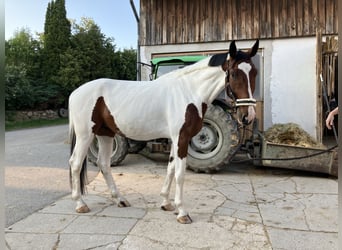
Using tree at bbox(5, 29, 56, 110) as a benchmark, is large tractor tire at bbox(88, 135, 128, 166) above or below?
below

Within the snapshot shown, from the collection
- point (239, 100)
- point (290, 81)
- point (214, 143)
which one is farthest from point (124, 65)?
point (239, 100)

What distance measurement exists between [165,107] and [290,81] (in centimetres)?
401

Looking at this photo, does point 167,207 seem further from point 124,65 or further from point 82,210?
Answer: point 124,65

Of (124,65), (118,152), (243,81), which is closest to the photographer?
(243,81)

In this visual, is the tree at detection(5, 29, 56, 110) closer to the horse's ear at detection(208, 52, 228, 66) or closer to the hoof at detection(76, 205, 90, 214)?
the hoof at detection(76, 205, 90, 214)

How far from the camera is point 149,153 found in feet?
19.2

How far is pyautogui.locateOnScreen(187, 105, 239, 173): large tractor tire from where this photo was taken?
4234 millimetres

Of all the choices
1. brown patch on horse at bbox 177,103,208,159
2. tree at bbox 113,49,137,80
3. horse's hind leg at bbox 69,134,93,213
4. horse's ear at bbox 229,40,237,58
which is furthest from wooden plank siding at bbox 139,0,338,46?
tree at bbox 113,49,137,80

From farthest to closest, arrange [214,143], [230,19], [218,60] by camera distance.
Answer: [230,19] < [214,143] < [218,60]

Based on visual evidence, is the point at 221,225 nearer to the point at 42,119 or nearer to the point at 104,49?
the point at 42,119

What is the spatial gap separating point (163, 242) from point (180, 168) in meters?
0.71

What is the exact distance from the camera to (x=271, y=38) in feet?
18.7

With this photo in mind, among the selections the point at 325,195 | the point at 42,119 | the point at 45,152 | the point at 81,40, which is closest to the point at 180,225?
the point at 325,195

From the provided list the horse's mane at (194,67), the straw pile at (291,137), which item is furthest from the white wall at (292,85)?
the horse's mane at (194,67)
